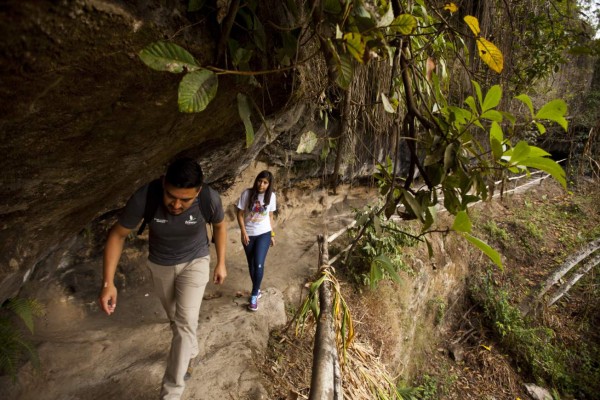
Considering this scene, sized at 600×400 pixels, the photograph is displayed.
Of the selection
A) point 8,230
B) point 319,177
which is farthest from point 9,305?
point 319,177

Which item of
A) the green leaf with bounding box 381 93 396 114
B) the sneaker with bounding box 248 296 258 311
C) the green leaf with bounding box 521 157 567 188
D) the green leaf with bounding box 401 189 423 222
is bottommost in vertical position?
the sneaker with bounding box 248 296 258 311

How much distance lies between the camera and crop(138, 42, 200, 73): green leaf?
1.09m

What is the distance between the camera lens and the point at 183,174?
6.55 ft

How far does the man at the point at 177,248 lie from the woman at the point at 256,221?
116cm

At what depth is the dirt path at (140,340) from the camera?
8.47 ft

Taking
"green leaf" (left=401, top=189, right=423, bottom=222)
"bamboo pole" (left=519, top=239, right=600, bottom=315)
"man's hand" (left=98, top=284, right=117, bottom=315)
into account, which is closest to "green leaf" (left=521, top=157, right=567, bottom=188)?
"green leaf" (left=401, top=189, right=423, bottom=222)

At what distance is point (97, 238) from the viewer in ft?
13.5

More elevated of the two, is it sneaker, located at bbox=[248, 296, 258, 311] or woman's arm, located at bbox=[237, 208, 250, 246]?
woman's arm, located at bbox=[237, 208, 250, 246]

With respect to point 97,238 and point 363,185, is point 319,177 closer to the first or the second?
point 363,185

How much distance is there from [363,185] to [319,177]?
78.9 inches

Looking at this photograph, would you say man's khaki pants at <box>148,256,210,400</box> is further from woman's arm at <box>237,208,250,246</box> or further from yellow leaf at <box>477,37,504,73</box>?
yellow leaf at <box>477,37,504,73</box>

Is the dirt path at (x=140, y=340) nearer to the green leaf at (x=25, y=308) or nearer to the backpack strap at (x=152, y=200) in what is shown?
the green leaf at (x=25, y=308)

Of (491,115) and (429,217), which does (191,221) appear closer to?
(429,217)

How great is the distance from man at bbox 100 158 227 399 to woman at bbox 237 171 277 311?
116 cm
